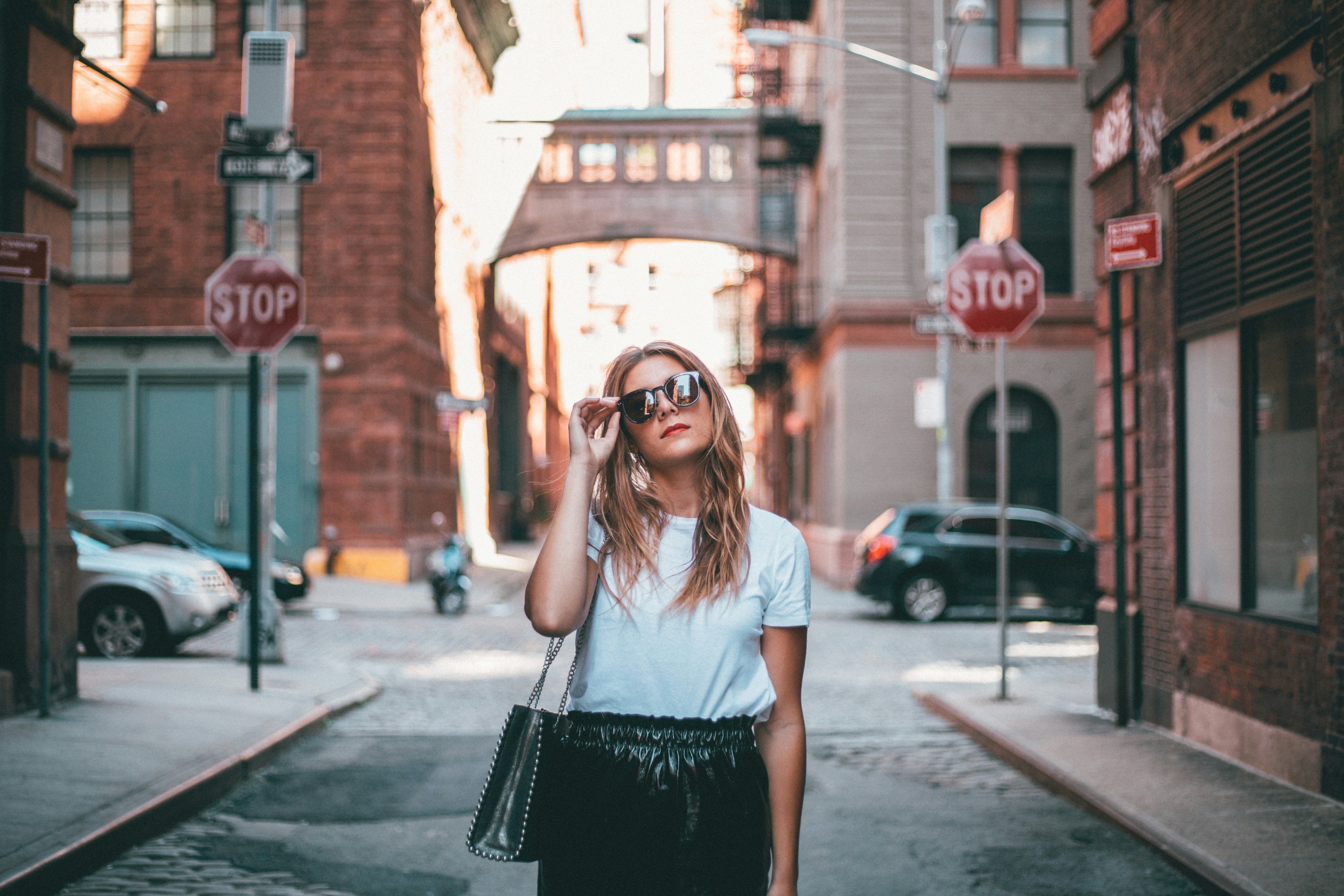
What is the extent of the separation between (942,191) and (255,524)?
546 inches

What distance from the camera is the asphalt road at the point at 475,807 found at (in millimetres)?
5559

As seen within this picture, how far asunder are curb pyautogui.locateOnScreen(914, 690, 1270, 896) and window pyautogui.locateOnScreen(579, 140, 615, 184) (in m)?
23.7

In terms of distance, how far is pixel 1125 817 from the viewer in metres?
6.31

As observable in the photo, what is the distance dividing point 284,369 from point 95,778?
57.5ft

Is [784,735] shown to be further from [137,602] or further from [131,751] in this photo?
[137,602]

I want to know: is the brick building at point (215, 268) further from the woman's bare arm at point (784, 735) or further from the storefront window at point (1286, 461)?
the woman's bare arm at point (784, 735)

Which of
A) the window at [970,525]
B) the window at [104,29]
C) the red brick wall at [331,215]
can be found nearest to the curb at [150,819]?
the window at [970,525]

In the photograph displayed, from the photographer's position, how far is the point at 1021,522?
18438mm

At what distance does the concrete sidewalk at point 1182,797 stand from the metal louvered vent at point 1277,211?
2.73 m

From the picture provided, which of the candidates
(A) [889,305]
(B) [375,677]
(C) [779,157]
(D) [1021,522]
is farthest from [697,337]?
(B) [375,677]

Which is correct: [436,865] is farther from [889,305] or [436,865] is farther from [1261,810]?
[889,305]

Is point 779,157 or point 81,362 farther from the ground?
point 779,157

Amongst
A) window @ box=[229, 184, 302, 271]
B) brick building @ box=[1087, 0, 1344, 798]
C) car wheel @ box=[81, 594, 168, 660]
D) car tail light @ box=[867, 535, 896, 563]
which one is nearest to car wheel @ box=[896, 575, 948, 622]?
car tail light @ box=[867, 535, 896, 563]

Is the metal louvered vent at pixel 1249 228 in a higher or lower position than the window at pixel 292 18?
lower
